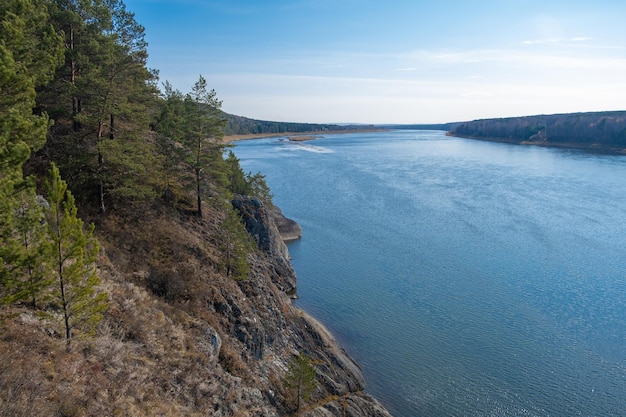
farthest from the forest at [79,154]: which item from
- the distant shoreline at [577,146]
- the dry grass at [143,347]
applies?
the distant shoreline at [577,146]

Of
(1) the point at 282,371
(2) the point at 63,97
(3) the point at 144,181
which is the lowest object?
(1) the point at 282,371

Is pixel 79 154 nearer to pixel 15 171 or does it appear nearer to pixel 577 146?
pixel 15 171

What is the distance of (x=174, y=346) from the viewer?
18.3 metres

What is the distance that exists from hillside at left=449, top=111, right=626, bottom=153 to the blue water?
74.2 meters

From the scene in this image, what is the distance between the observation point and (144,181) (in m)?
27.2

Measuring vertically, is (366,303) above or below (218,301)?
below

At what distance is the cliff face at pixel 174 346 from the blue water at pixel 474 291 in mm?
4864

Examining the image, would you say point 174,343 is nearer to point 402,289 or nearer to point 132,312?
point 132,312

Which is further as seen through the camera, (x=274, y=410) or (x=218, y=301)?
(x=218, y=301)

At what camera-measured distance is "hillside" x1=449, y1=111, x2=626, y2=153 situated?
137875 mm

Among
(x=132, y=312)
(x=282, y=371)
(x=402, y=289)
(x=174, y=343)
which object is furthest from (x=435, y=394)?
(x=132, y=312)

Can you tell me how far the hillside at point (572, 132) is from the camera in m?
138

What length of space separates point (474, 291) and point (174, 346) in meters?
28.0

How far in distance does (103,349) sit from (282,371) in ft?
35.0
